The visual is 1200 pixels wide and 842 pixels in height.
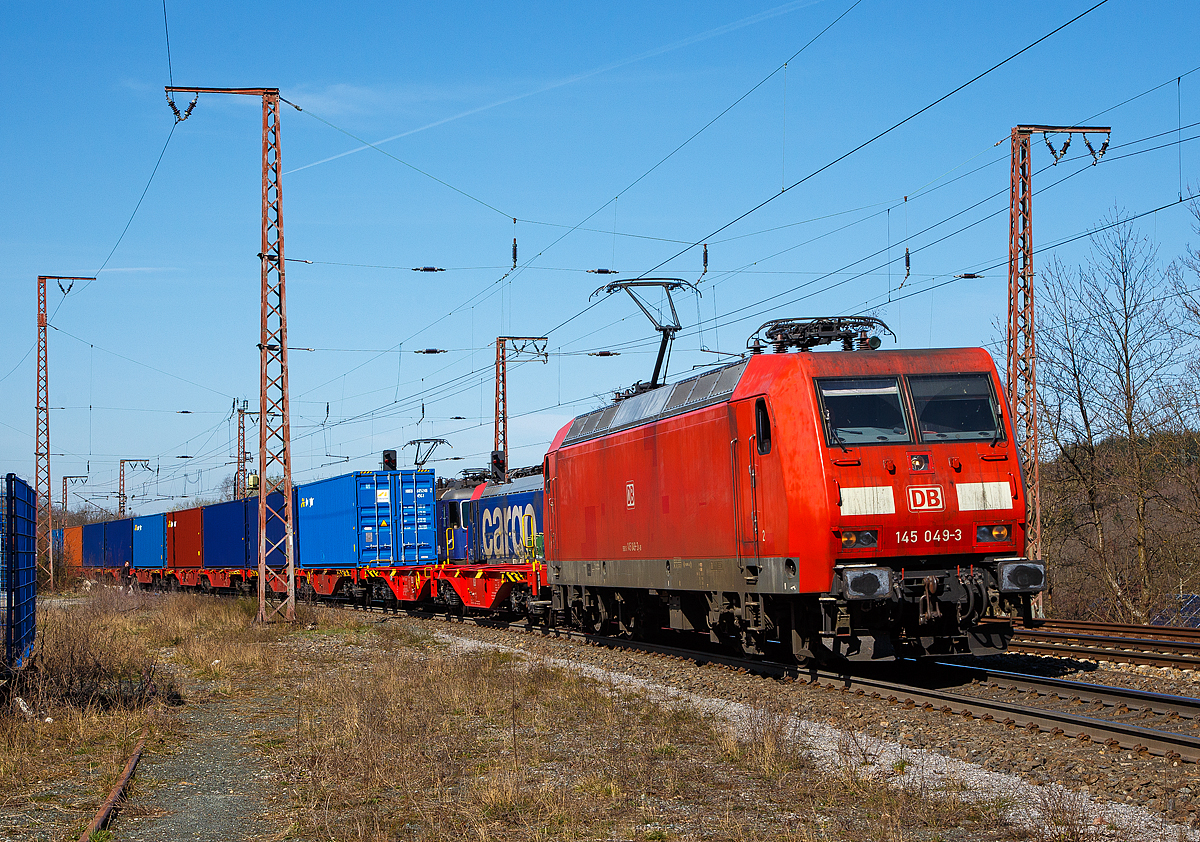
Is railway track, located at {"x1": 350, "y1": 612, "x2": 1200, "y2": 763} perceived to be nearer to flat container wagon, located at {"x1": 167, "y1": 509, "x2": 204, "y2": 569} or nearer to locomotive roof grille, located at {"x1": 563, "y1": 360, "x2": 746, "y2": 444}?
locomotive roof grille, located at {"x1": 563, "y1": 360, "x2": 746, "y2": 444}

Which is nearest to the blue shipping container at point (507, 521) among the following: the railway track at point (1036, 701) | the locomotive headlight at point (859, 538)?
the railway track at point (1036, 701)

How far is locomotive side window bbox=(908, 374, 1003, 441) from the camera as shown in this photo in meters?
12.5

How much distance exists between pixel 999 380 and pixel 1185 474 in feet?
50.6

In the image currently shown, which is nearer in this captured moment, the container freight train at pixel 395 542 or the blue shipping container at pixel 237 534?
the container freight train at pixel 395 542

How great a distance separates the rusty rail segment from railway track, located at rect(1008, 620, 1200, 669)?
10239mm

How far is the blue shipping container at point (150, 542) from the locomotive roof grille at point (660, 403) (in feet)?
107

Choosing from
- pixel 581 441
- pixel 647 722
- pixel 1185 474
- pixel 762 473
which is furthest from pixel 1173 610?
pixel 647 722

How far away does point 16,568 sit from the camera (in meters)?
11.7

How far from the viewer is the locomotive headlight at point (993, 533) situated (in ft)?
39.9

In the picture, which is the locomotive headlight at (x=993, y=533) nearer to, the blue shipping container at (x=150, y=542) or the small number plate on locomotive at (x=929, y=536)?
the small number plate on locomotive at (x=929, y=536)

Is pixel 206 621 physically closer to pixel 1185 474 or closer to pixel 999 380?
pixel 999 380

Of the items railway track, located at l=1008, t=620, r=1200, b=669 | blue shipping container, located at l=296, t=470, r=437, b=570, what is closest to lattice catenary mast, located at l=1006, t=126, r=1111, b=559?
railway track, located at l=1008, t=620, r=1200, b=669

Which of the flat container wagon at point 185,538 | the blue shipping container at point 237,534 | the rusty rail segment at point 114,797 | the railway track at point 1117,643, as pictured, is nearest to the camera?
the rusty rail segment at point 114,797

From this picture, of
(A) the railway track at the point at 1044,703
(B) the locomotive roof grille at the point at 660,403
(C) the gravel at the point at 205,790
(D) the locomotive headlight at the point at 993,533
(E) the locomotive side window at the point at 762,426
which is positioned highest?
(B) the locomotive roof grille at the point at 660,403
